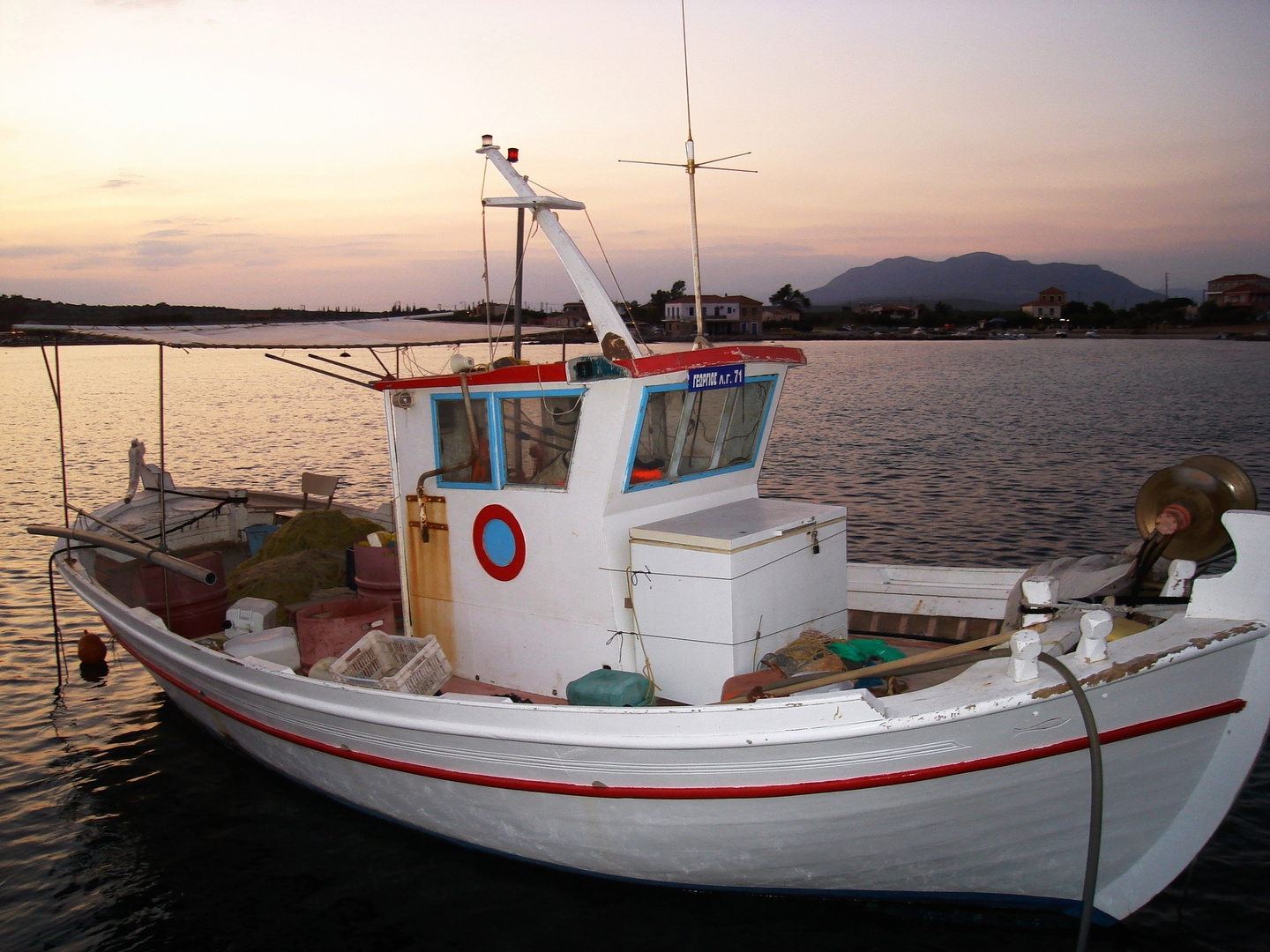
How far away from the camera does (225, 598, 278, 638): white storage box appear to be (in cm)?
803

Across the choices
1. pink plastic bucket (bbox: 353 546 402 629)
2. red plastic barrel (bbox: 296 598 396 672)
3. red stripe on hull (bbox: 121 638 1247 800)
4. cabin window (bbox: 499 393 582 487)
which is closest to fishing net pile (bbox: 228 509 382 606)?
pink plastic bucket (bbox: 353 546 402 629)

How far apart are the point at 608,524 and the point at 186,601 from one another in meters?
4.63

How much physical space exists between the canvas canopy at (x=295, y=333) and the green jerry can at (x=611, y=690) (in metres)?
3.17

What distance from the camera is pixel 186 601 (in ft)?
27.0

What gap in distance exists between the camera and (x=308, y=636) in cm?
719

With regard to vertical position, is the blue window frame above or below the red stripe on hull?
above

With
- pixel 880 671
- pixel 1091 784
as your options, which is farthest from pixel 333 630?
pixel 1091 784

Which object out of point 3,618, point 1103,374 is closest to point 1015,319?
point 1103,374

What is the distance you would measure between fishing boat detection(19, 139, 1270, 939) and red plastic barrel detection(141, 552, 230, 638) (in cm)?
33

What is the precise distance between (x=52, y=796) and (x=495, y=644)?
15.7 ft

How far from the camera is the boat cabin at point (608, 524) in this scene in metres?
5.73

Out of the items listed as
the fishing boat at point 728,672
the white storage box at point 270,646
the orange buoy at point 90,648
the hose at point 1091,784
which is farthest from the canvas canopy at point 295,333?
the hose at point 1091,784

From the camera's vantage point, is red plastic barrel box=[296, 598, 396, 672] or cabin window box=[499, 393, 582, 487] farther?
red plastic barrel box=[296, 598, 396, 672]

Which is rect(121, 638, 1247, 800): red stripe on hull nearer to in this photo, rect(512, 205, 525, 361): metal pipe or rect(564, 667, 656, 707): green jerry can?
rect(564, 667, 656, 707): green jerry can
